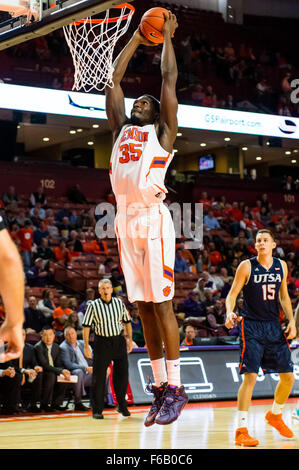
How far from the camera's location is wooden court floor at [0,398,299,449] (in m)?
A: 7.55

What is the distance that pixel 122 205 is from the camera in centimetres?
531

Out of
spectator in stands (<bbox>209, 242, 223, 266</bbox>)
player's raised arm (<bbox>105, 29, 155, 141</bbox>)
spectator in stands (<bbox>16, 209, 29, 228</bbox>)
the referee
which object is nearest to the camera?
player's raised arm (<bbox>105, 29, 155, 141</bbox>)

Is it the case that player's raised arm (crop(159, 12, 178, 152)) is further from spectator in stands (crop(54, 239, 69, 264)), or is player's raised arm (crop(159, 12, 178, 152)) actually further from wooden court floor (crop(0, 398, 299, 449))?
spectator in stands (crop(54, 239, 69, 264))

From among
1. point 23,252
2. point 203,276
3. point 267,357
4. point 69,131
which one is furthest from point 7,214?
point 267,357

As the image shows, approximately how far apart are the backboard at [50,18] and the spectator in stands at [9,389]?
596 centimetres

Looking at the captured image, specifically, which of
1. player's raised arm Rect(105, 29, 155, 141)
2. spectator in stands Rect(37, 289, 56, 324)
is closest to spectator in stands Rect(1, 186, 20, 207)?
spectator in stands Rect(37, 289, 56, 324)

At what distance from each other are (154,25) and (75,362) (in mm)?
8090

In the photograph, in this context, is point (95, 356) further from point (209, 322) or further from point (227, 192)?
point (227, 192)

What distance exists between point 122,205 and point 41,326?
8.55 m

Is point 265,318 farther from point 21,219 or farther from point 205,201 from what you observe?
point 205,201

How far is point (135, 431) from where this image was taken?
8.87 m

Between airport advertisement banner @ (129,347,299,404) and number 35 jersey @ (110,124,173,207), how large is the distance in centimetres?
770

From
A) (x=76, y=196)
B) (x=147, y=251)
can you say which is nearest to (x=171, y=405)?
(x=147, y=251)

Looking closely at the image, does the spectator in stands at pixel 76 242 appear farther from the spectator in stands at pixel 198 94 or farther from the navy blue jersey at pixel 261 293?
the navy blue jersey at pixel 261 293
